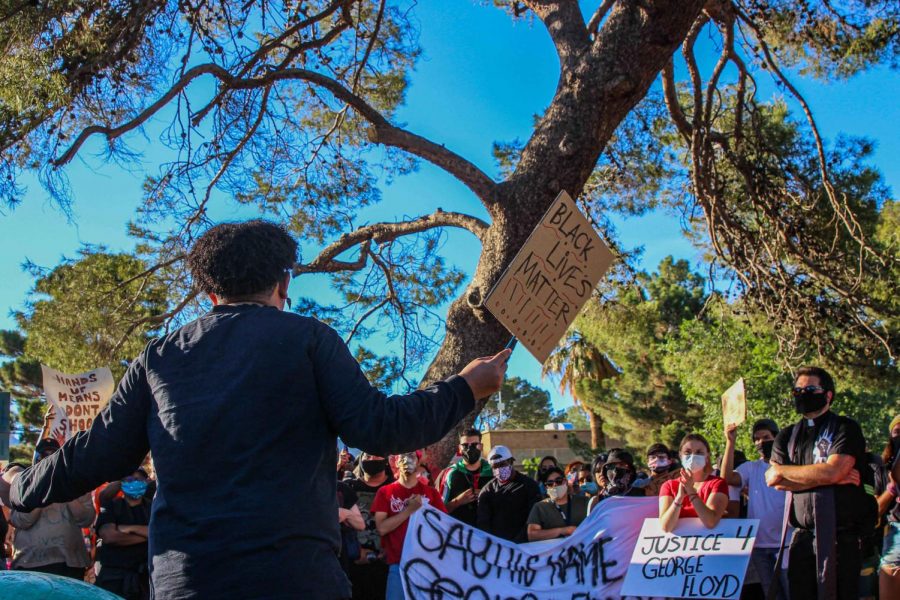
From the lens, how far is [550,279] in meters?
3.62

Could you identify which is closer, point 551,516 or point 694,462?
point 694,462

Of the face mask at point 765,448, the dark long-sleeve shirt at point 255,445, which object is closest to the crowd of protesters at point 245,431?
the dark long-sleeve shirt at point 255,445

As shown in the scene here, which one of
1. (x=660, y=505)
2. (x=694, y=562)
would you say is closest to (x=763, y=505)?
(x=694, y=562)

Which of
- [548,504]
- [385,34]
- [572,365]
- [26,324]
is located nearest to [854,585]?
[548,504]

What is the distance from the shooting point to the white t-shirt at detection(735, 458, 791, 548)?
679 cm

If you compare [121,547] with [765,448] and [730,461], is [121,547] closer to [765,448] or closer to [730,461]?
[730,461]

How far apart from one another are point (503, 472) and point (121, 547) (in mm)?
3015

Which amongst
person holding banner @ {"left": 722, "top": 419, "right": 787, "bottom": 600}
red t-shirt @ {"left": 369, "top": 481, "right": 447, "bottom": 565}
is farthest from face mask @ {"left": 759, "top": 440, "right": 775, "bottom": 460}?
red t-shirt @ {"left": 369, "top": 481, "right": 447, "bottom": 565}

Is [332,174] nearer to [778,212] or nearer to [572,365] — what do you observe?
[778,212]

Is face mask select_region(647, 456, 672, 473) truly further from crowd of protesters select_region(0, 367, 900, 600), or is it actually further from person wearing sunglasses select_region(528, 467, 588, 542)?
person wearing sunglasses select_region(528, 467, 588, 542)

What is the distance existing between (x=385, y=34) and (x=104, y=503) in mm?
5657

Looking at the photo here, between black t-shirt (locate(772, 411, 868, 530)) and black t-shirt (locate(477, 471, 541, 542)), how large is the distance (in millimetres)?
2367

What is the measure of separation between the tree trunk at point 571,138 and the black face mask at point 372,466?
96cm

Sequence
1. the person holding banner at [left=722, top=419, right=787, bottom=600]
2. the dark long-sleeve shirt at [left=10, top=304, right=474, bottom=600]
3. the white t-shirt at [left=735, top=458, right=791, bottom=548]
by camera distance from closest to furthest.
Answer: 1. the dark long-sleeve shirt at [left=10, top=304, right=474, bottom=600]
2. the person holding banner at [left=722, top=419, right=787, bottom=600]
3. the white t-shirt at [left=735, top=458, right=791, bottom=548]
